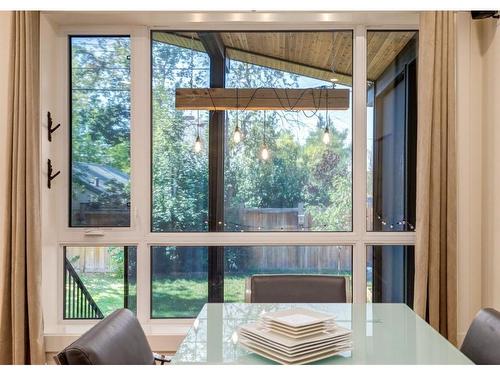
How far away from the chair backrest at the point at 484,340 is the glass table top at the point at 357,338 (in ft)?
0.39

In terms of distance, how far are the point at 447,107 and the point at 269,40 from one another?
1.30m

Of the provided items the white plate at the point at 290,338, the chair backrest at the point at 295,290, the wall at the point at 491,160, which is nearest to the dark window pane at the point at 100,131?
the chair backrest at the point at 295,290

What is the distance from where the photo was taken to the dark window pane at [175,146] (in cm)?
305

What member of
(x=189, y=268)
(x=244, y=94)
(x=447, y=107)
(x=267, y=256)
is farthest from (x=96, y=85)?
(x=447, y=107)

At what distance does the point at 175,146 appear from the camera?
3.06 m

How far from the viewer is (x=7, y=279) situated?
2.60 metres

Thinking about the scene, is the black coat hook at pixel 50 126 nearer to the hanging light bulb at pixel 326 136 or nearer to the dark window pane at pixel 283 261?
the dark window pane at pixel 283 261

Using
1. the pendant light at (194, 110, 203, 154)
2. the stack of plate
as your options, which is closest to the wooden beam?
the pendant light at (194, 110, 203, 154)

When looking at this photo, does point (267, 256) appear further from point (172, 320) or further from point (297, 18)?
point (297, 18)

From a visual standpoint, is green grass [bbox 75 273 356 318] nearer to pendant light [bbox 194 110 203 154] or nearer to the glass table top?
pendant light [bbox 194 110 203 154]

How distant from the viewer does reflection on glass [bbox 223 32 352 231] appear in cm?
304

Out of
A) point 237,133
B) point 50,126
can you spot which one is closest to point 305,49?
point 237,133

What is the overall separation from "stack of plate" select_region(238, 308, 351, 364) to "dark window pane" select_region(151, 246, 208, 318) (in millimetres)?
1654

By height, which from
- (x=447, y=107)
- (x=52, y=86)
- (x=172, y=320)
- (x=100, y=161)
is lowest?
(x=172, y=320)
